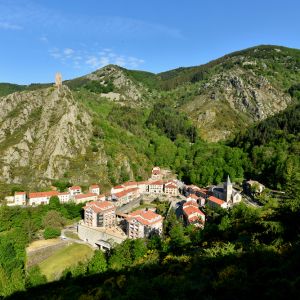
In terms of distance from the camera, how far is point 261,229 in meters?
30.8

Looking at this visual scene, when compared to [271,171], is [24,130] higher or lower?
higher

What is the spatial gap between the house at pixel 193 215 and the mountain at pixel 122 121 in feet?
94.8

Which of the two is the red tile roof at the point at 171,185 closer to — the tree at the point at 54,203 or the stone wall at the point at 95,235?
the stone wall at the point at 95,235

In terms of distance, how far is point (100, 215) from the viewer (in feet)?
205

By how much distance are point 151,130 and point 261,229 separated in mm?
107874

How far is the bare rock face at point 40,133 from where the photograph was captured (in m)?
81.7

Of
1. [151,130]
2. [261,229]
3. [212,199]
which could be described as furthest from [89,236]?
[151,130]

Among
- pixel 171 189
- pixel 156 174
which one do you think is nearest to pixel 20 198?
pixel 171 189

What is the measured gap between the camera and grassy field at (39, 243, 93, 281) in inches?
1926

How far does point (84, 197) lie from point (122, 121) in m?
61.5

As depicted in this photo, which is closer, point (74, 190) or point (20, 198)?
point (20, 198)

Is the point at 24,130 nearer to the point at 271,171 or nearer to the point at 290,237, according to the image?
the point at 271,171

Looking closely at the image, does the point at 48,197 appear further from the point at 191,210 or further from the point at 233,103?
the point at 233,103

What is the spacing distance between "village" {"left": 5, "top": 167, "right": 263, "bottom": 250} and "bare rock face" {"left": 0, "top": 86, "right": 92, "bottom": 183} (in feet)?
33.0
